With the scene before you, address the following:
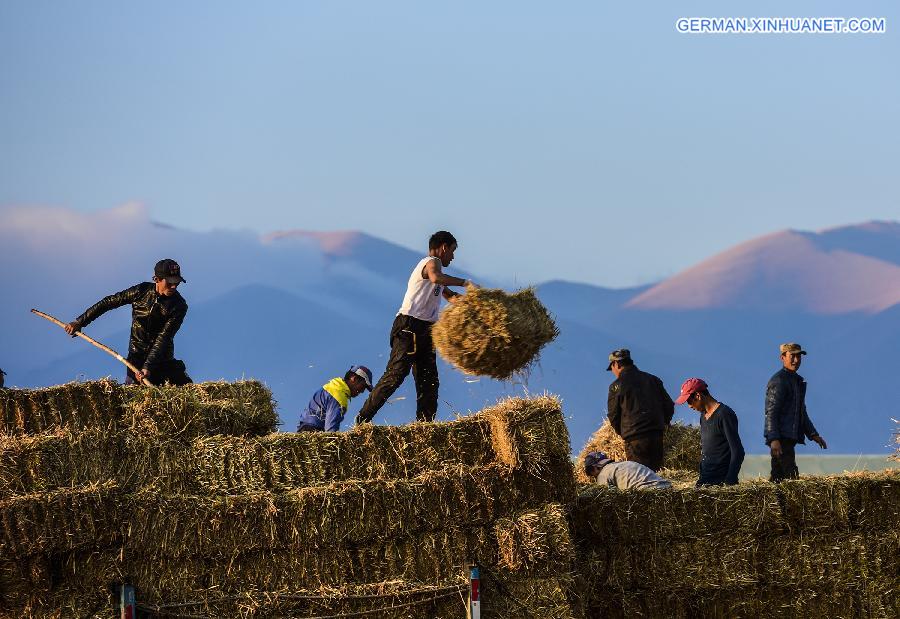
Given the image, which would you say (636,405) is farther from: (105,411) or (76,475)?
(76,475)

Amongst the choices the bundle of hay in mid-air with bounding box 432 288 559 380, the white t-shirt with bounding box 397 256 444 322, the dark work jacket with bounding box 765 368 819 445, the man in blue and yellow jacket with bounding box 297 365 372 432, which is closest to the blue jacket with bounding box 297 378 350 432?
the man in blue and yellow jacket with bounding box 297 365 372 432

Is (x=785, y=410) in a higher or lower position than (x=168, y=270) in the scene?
lower

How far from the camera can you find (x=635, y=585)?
11.7m

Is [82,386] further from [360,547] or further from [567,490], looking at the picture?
[567,490]

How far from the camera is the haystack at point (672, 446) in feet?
54.2

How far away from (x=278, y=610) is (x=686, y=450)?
7541mm

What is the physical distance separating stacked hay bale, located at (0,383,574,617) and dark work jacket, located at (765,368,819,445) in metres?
4.93

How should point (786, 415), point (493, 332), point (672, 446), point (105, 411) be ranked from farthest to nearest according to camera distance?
1. point (672, 446)
2. point (786, 415)
3. point (493, 332)
4. point (105, 411)

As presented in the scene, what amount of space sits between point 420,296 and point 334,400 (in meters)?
1.54

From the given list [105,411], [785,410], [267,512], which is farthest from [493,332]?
[785,410]

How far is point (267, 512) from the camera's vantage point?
10477mm

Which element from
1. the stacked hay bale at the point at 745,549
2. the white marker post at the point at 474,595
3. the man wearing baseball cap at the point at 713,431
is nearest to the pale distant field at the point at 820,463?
the man wearing baseball cap at the point at 713,431

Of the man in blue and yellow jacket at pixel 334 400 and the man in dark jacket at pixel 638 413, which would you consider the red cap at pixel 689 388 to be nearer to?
the man in dark jacket at pixel 638 413

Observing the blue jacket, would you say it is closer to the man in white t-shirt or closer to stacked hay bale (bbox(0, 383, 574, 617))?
the man in white t-shirt
